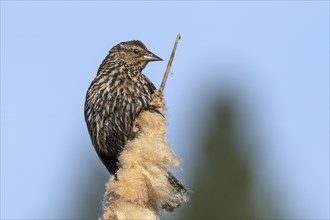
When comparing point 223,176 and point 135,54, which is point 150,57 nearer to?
point 135,54

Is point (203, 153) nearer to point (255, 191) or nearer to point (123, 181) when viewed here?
point (255, 191)

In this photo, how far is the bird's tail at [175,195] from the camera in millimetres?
7670

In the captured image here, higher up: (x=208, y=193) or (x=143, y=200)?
(x=143, y=200)

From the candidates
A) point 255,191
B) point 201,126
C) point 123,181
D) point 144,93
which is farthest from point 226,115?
point 123,181

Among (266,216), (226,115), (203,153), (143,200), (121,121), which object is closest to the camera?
(143,200)

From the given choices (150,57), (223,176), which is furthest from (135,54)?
(223,176)

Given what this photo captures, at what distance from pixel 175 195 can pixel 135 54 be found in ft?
5.18

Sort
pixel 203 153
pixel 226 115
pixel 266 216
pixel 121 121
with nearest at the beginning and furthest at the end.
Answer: pixel 121 121 < pixel 266 216 < pixel 203 153 < pixel 226 115

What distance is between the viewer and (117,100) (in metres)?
8.88

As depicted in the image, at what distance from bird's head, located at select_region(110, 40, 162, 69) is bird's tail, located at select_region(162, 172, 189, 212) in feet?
4.14

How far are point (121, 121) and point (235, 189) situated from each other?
49.7 feet

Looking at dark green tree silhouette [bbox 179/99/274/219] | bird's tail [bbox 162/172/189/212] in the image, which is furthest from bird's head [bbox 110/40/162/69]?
dark green tree silhouette [bbox 179/99/274/219]

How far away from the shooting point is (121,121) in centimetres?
878

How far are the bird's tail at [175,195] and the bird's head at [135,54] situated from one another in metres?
1.26
